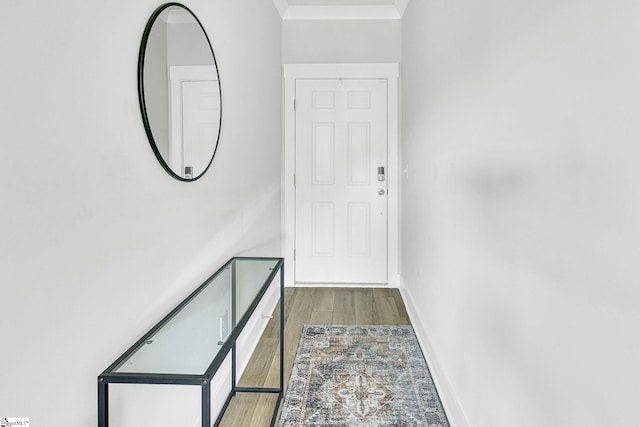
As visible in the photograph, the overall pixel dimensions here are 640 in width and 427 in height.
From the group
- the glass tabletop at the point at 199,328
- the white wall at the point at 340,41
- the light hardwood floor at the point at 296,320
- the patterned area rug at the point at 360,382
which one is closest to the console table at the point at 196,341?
the glass tabletop at the point at 199,328

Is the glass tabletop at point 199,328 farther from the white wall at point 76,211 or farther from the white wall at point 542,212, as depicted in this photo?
the white wall at point 542,212

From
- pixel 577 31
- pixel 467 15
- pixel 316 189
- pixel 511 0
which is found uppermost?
pixel 467 15

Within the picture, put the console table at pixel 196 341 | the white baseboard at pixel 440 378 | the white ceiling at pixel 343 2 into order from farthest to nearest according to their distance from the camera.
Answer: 1. the white ceiling at pixel 343 2
2. the white baseboard at pixel 440 378
3. the console table at pixel 196 341

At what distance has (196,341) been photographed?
49.7 inches

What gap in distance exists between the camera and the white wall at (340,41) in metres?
4.17

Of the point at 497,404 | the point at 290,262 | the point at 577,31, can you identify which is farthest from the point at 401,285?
the point at 577,31

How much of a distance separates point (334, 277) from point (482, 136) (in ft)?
9.28

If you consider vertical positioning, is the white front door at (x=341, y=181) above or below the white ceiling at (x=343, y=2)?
below

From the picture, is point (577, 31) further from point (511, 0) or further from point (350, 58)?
point (350, 58)

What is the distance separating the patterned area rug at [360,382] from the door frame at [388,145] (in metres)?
1.19

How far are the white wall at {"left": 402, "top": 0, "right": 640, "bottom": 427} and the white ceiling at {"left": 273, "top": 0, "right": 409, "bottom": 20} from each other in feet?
6.35

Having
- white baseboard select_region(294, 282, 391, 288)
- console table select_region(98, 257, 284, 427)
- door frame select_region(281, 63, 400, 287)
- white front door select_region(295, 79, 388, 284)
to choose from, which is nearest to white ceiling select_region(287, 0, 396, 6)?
door frame select_region(281, 63, 400, 287)

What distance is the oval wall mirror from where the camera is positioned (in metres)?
1.40

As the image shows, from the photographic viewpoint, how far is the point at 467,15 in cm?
186
